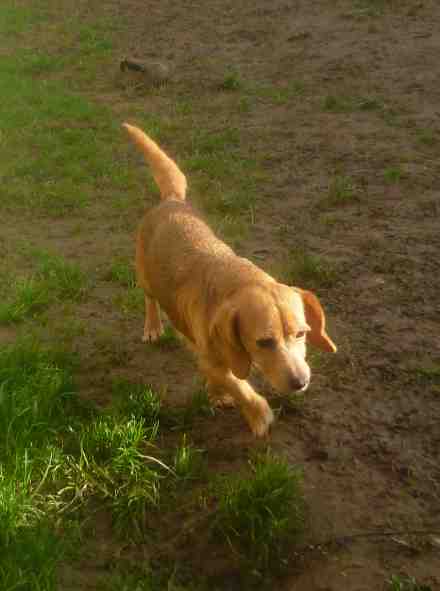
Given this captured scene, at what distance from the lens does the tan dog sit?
10.3ft

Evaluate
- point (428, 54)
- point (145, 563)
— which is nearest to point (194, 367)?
point (145, 563)

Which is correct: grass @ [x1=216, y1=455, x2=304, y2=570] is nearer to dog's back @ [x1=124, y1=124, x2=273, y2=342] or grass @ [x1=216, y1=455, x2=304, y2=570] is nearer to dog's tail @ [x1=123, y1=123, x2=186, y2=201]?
dog's back @ [x1=124, y1=124, x2=273, y2=342]

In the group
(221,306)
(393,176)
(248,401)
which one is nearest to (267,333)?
(221,306)

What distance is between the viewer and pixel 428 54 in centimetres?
938

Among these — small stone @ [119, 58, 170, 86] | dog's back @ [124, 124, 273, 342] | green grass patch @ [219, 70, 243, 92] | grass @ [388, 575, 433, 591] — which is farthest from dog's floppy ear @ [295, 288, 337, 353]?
small stone @ [119, 58, 170, 86]

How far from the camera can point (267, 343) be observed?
10.2 feet

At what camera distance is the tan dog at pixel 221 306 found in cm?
313

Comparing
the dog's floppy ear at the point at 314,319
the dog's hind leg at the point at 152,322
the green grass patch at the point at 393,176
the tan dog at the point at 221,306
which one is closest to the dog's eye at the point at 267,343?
the tan dog at the point at 221,306

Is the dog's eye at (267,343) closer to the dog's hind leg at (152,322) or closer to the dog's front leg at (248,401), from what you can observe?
the dog's front leg at (248,401)

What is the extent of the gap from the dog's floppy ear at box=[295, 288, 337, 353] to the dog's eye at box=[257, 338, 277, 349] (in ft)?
1.16

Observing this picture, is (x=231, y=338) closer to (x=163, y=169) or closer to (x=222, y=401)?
(x=222, y=401)

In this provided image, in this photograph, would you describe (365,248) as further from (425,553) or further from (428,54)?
(428,54)

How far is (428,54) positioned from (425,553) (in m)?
8.13

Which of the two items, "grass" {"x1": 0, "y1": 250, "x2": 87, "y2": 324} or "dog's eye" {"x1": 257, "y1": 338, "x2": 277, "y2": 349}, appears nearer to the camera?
"dog's eye" {"x1": 257, "y1": 338, "x2": 277, "y2": 349}
